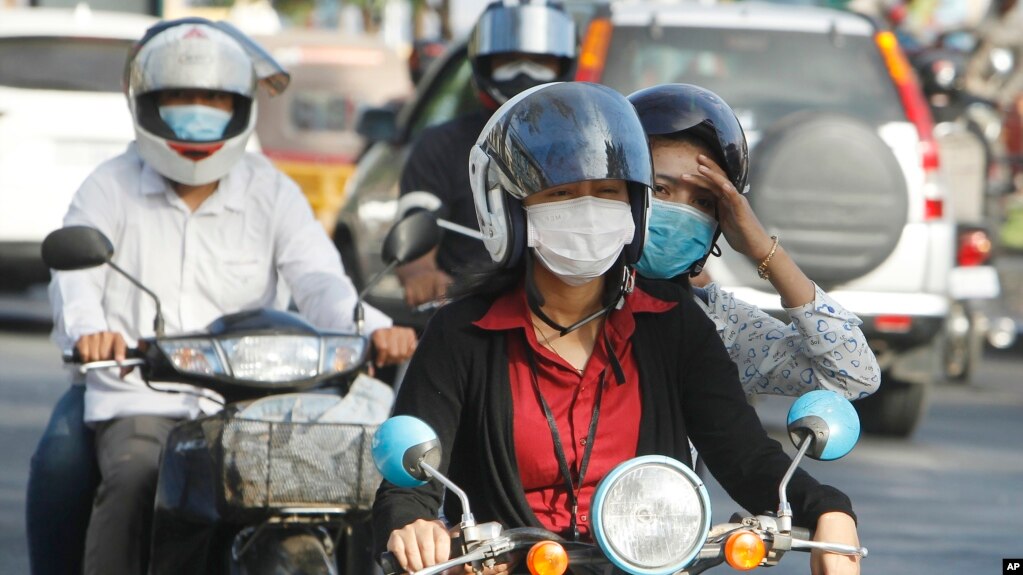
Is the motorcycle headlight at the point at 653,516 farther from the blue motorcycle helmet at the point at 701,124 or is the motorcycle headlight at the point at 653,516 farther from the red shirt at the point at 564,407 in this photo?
the blue motorcycle helmet at the point at 701,124

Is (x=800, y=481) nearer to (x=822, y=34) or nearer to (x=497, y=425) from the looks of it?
(x=497, y=425)

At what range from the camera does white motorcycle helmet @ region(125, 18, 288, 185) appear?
488 cm

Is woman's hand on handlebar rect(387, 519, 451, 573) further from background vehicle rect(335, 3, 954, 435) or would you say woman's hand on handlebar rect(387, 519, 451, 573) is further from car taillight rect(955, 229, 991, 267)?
car taillight rect(955, 229, 991, 267)

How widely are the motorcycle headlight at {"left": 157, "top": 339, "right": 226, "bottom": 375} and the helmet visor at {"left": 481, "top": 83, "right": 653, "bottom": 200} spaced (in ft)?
3.83

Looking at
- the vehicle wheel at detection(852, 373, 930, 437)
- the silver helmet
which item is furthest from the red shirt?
the vehicle wheel at detection(852, 373, 930, 437)

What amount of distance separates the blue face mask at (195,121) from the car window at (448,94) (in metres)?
4.38

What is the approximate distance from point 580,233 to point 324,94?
19.0 meters

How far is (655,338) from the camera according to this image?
3514 mm

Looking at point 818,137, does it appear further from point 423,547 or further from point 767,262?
point 423,547

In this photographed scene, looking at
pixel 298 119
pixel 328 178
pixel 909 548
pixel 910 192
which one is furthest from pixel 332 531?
pixel 298 119

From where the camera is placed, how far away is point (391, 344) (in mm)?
4488

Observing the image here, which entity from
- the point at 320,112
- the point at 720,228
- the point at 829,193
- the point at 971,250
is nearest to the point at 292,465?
the point at 720,228

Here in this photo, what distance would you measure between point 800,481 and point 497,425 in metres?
0.53

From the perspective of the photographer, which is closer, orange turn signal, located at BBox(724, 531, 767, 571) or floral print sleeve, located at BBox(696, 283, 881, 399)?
orange turn signal, located at BBox(724, 531, 767, 571)
